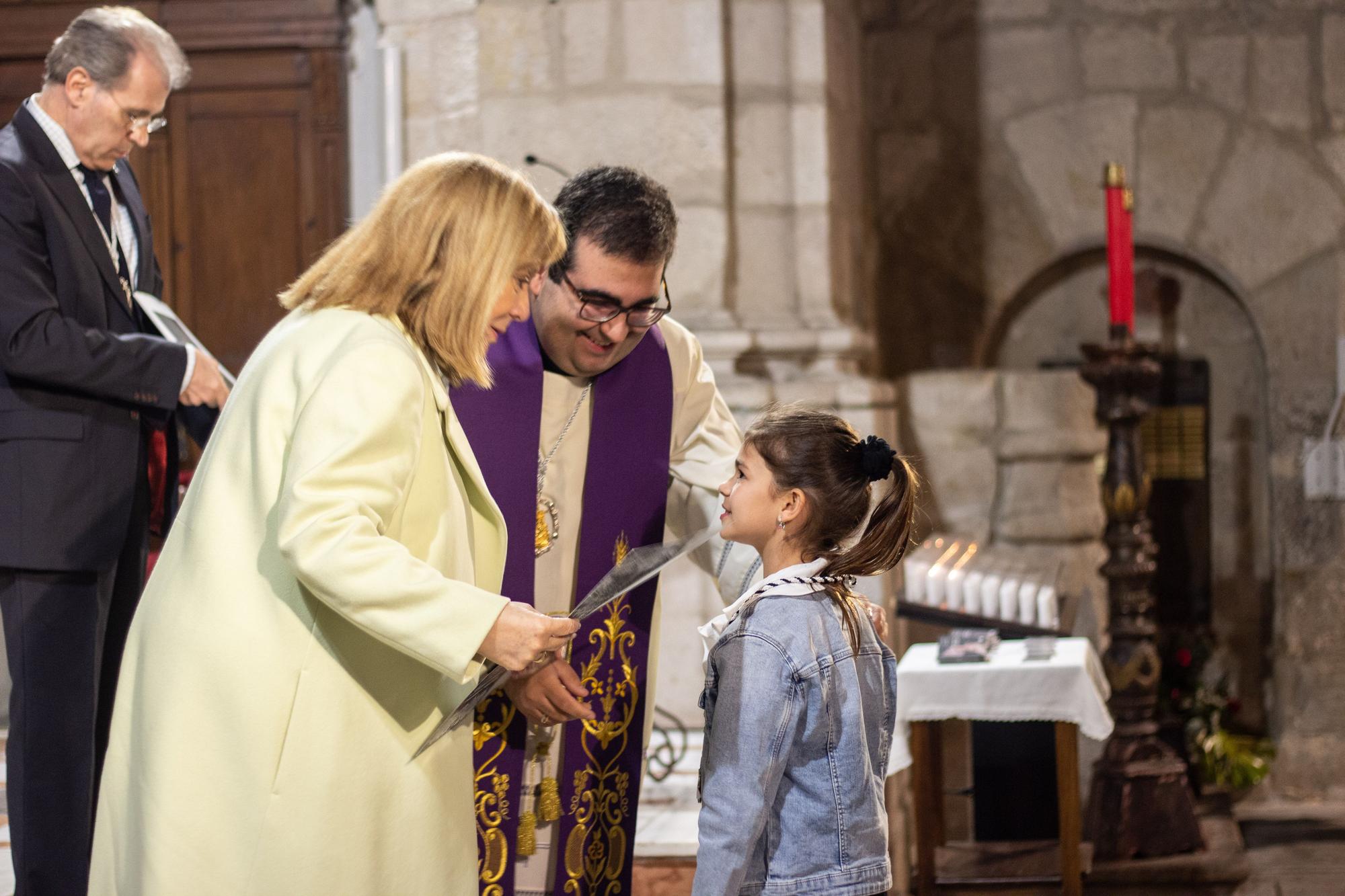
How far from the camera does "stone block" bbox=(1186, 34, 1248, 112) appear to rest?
5.36 m

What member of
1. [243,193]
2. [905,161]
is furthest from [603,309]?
[905,161]

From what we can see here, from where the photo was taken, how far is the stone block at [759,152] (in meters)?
4.27

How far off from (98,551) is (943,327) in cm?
356

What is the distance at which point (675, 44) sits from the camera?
413 cm

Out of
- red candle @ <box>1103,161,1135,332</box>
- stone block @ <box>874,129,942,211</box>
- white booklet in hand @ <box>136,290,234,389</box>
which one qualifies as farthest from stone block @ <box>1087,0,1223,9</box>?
white booklet in hand @ <box>136,290,234,389</box>

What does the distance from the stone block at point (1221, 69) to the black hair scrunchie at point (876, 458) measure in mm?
3952

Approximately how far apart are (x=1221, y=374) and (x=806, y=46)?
2268 mm

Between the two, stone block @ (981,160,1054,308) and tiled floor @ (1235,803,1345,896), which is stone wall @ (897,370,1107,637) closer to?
stone block @ (981,160,1054,308)

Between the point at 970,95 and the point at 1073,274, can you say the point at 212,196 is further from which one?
the point at 1073,274

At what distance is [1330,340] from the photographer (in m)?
5.34

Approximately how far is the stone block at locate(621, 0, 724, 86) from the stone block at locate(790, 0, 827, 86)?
0.27 metres

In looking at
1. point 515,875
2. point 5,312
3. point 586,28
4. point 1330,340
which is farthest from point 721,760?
point 1330,340

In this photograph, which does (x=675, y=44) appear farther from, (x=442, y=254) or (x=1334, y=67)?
(x=1334, y=67)

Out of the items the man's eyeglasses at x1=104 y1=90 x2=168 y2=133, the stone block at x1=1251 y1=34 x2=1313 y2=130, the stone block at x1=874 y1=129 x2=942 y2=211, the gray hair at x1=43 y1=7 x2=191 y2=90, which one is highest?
the stone block at x1=1251 y1=34 x2=1313 y2=130
